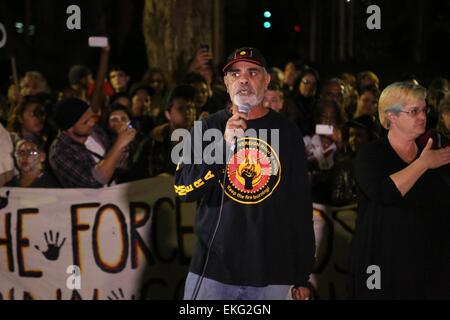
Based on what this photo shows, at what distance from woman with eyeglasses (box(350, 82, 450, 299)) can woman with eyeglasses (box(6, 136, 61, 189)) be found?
3.27 metres

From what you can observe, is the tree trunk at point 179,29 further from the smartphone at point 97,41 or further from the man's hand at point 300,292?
the man's hand at point 300,292

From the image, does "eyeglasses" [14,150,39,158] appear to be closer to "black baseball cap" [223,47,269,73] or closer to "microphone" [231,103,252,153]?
"black baseball cap" [223,47,269,73]

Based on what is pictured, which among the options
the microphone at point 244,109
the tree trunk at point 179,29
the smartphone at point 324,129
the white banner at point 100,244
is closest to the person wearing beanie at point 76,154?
the white banner at point 100,244

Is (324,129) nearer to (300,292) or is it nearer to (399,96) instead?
(399,96)

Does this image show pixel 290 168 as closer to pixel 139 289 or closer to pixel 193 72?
pixel 139 289

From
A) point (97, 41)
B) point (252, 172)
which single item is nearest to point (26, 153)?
point (97, 41)

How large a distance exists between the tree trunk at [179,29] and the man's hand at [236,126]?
31.2 feet

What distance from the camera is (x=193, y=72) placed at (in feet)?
38.1

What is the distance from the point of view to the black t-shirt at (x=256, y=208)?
559cm

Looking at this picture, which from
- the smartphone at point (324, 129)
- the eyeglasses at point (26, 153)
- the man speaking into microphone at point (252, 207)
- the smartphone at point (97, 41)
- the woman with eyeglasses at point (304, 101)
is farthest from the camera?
the woman with eyeglasses at point (304, 101)

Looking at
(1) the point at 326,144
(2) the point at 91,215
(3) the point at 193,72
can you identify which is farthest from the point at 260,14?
(2) the point at 91,215

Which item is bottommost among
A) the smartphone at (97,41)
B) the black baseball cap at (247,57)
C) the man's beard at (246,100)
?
the man's beard at (246,100)

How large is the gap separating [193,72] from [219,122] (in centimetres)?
604

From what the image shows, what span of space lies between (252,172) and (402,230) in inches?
40.4
